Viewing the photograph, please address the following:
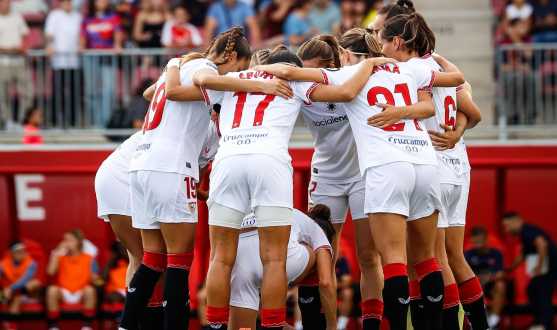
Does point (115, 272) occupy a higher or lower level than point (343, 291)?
higher

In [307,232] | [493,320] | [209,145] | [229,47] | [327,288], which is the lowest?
[493,320]

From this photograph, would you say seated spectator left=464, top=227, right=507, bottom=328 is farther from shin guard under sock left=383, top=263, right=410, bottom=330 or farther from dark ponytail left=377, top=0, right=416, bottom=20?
shin guard under sock left=383, top=263, right=410, bottom=330

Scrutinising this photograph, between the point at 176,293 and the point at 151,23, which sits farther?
the point at 151,23

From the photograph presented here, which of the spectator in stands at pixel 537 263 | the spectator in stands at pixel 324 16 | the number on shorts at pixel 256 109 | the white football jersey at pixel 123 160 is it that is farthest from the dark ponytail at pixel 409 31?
the spectator in stands at pixel 324 16

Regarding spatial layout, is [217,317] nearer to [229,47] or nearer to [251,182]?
[251,182]

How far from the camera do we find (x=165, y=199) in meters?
5.47

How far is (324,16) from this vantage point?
11.5 meters

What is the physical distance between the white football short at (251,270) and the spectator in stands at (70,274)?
541 cm

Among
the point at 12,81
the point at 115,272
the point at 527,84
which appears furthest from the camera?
the point at 12,81

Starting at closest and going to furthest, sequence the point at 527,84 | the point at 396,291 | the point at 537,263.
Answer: the point at 396,291 → the point at 537,263 → the point at 527,84

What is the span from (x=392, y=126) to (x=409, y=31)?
82cm

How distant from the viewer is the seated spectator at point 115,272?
10.4m

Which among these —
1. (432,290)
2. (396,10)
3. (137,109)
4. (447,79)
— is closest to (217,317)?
(432,290)

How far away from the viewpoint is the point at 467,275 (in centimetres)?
588
